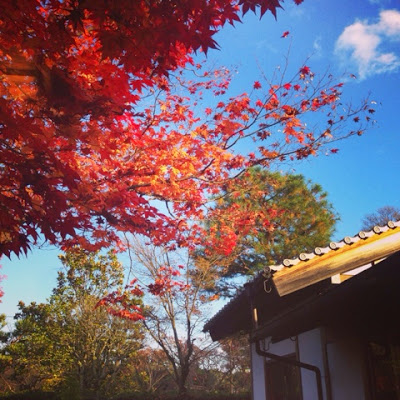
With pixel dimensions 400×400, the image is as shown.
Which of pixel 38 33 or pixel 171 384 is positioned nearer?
pixel 38 33

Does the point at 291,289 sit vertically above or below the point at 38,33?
below

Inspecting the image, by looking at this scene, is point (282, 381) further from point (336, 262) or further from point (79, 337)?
point (79, 337)

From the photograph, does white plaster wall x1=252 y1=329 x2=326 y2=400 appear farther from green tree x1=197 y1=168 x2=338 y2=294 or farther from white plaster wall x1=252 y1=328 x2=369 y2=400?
green tree x1=197 y1=168 x2=338 y2=294

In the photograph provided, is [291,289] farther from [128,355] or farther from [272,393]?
[128,355]

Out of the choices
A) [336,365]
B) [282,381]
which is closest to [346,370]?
[336,365]

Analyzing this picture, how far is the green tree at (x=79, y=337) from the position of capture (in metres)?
17.3

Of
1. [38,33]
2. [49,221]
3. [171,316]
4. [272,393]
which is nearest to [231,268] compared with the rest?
[171,316]

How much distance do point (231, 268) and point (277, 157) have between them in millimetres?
12445

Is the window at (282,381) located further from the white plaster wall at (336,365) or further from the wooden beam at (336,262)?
the wooden beam at (336,262)

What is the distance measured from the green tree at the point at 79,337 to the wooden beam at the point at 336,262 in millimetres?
13880

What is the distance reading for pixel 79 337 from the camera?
683 inches

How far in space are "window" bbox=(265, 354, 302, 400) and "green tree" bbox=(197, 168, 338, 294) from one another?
9.01m

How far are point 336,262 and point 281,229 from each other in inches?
510

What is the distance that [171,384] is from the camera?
2505cm
